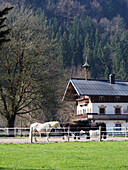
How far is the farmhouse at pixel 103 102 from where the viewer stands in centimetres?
5165

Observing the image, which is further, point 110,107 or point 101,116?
point 110,107

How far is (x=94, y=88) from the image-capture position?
52688 millimetres

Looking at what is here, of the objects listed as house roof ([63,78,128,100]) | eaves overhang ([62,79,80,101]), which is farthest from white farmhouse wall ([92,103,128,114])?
eaves overhang ([62,79,80,101])

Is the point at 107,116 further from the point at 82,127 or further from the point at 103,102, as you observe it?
the point at 82,127

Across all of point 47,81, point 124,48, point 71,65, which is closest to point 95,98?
point 47,81


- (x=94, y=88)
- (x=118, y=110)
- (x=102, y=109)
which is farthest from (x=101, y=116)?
(x=94, y=88)

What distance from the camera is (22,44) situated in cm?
3866

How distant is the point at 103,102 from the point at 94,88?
2.45 meters

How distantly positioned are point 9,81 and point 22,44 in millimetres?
4234

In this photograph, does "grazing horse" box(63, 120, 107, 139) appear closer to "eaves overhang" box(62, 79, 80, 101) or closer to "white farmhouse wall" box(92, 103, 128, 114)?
"white farmhouse wall" box(92, 103, 128, 114)

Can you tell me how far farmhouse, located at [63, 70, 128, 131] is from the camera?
5165 cm

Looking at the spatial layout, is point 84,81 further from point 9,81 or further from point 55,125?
point 55,125

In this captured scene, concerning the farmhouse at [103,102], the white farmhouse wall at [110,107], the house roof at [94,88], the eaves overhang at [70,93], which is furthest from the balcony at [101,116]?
the eaves overhang at [70,93]

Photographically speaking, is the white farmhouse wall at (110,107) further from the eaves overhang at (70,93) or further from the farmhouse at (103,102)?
the eaves overhang at (70,93)
